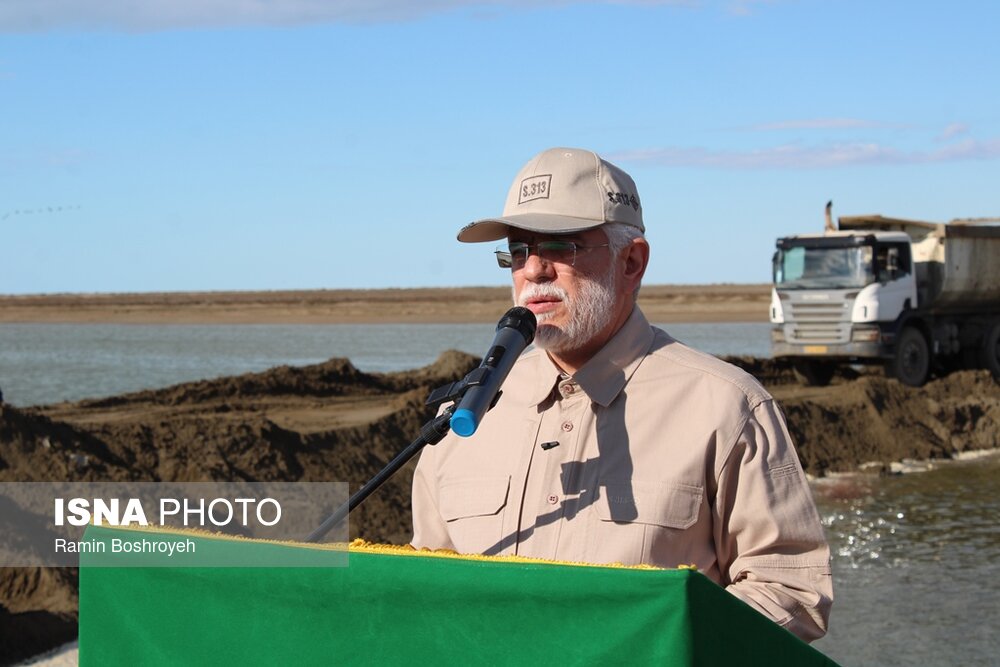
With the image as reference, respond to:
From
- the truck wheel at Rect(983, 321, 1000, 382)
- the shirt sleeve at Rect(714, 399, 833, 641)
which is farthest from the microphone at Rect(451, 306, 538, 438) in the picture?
the truck wheel at Rect(983, 321, 1000, 382)

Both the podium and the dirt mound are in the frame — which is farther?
the dirt mound

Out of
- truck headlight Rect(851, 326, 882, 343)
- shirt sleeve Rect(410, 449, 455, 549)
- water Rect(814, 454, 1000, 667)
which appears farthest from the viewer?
truck headlight Rect(851, 326, 882, 343)

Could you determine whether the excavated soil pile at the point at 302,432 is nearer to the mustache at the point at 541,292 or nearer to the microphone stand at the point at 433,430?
the microphone stand at the point at 433,430

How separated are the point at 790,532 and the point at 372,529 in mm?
9901

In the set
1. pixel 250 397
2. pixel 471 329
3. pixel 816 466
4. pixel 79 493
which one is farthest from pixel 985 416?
pixel 471 329

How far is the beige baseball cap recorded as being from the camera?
3068mm

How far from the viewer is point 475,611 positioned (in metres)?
2.30

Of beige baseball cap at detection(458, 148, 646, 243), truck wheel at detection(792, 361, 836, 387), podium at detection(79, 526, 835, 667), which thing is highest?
beige baseball cap at detection(458, 148, 646, 243)

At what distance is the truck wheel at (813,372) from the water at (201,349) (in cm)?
1278

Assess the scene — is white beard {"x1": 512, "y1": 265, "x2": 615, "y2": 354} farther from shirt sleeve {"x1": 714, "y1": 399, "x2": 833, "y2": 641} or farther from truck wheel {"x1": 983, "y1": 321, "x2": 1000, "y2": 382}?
truck wheel {"x1": 983, "y1": 321, "x2": 1000, "y2": 382}

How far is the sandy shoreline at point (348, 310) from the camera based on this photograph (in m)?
83.4

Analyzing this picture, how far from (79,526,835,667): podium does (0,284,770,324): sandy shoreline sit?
73078 mm

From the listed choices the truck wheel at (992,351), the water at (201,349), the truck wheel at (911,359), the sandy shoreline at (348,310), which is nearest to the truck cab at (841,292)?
the truck wheel at (911,359)

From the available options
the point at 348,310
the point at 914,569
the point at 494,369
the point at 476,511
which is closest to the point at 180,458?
the point at 914,569
